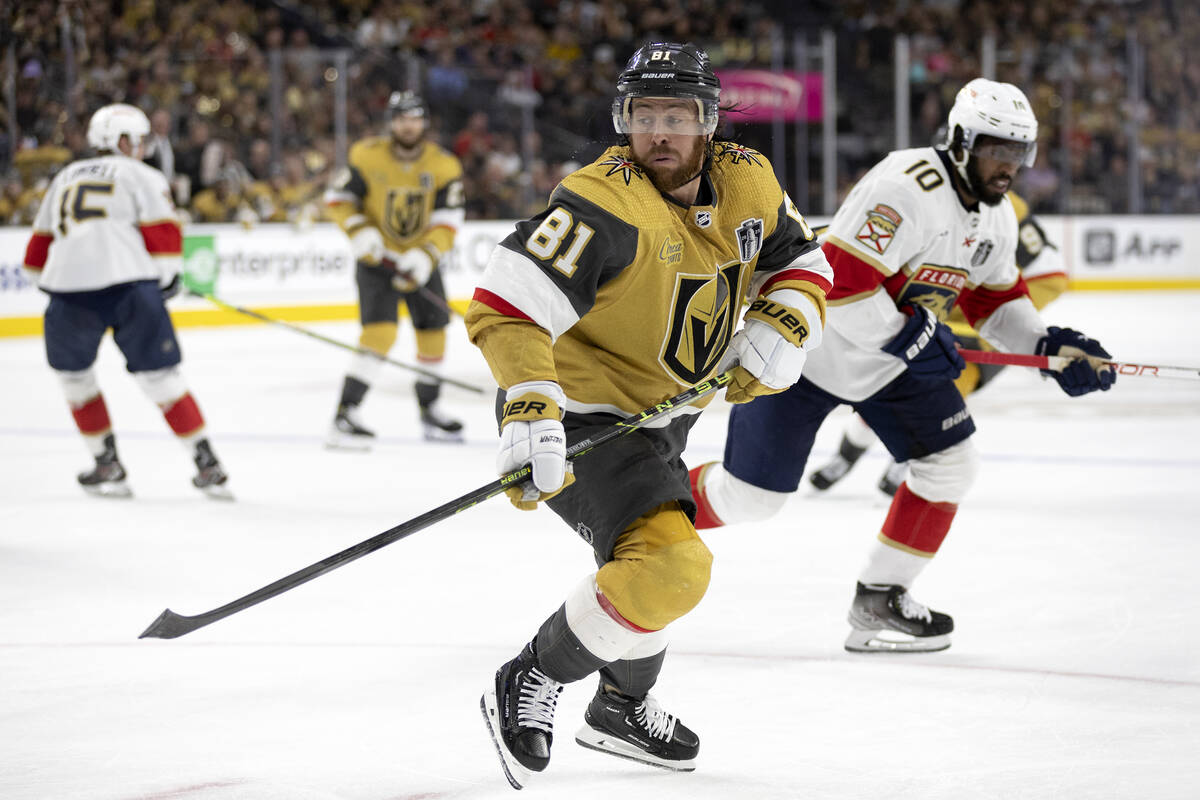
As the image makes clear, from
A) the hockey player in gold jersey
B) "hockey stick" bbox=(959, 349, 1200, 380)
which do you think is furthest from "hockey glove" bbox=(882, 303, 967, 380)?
the hockey player in gold jersey

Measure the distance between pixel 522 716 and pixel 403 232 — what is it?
4605mm

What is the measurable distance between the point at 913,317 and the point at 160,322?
2.91m

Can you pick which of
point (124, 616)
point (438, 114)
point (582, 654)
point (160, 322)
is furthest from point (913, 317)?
point (438, 114)

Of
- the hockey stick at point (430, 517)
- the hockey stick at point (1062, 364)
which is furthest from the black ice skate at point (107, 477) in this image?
the hockey stick at point (1062, 364)

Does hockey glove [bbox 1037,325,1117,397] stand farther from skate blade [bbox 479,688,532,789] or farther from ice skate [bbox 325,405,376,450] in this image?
ice skate [bbox 325,405,376,450]

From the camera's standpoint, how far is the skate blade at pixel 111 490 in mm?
5320

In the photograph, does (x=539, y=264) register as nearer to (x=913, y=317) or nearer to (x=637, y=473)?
(x=637, y=473)

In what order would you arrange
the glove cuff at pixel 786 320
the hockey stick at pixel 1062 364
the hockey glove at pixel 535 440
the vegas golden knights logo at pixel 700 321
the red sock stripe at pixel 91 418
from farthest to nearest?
the red sock stripe at pixel 91 418 < the hockey stick at pixel 1062 364 < the glove cuff at pixel 786 320 < the vegas golden knights logo at pixel 700 321 < the hockey glove at pixel 535 440

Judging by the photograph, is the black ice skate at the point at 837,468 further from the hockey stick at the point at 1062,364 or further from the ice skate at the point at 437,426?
the ice skate at the point at 437,426

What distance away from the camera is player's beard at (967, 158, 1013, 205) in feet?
10.7

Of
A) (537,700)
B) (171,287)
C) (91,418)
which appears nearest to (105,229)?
(171,287)

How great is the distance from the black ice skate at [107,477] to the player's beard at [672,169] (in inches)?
135

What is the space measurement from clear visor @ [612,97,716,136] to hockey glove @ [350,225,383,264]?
13.7 ft

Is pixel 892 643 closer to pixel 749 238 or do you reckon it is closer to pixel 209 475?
pixel 749 238
